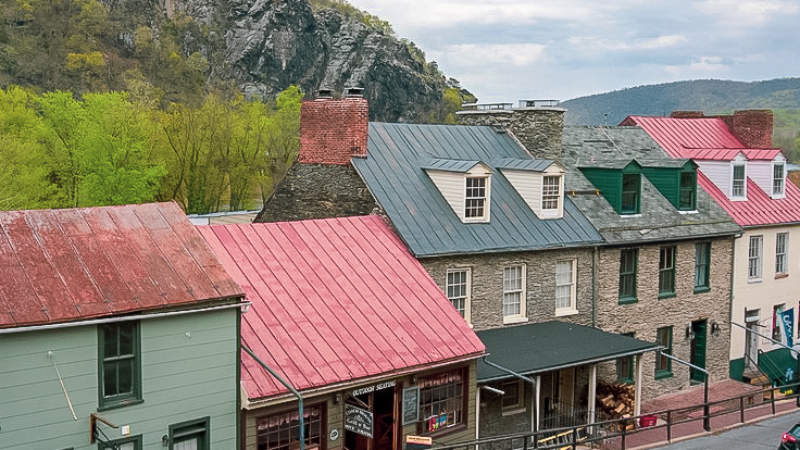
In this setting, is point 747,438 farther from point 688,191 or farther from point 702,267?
point 688,191

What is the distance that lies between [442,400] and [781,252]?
19692mm

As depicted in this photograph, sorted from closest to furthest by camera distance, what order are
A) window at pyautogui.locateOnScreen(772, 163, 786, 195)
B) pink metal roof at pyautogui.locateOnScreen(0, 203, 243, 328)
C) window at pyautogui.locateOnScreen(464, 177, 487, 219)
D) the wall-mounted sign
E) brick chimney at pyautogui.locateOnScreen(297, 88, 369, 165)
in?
pink metal roof at pyautogui.locateOnScreen(0, 203, 243, 328), the wall-mounted sign, window at pyautogui.locateOnScreen(464, 177, 487, 219), brick chimney at pyautogui.locateOnScreen(297, 88, 369, 165), window at pyautogui.locateOnScreen(772, 163, 786, 195)

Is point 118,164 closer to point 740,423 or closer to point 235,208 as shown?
point 235,208

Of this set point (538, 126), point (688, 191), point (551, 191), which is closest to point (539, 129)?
point (538, 126)

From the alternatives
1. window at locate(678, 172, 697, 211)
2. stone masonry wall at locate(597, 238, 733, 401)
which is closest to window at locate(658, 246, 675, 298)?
stone masonry wall at locate(597, 238, 733, 401)

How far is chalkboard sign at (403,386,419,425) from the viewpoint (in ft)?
62.8

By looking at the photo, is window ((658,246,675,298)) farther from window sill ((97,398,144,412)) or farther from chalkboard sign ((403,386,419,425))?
window sill ((97,398,144,412))

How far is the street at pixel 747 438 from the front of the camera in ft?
74.7

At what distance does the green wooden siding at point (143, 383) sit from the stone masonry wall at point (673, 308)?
14197 mm

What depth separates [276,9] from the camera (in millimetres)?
145625

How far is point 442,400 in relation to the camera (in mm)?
20047

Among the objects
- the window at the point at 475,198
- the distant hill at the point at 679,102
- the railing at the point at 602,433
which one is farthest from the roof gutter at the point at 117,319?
the distant hill at the point at 679,102

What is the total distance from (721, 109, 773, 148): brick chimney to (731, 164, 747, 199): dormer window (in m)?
4.07

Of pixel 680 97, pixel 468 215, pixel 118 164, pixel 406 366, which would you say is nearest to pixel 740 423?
pixel 468 215
